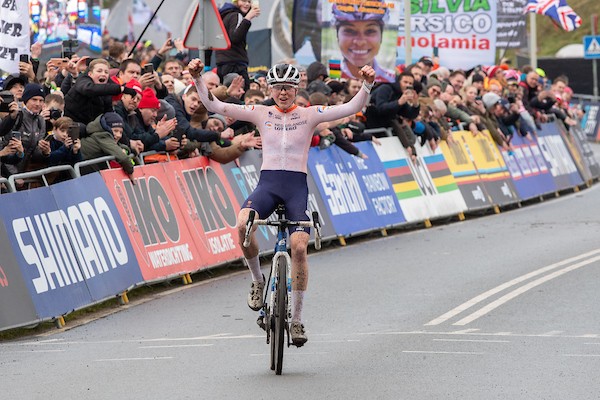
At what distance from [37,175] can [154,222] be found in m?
2.09

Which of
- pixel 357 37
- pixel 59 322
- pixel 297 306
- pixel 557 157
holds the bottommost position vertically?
pixel 557 157

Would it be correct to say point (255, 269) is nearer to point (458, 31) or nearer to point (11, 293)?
point (11, 293)

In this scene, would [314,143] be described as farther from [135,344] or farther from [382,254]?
[135,344]

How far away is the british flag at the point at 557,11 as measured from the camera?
36469 mm

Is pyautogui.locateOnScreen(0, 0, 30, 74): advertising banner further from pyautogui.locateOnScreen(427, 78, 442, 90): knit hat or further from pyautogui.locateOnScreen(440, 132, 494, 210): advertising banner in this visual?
pyautogui.locateOnScreen(427, 78, 442, 90): knit hat

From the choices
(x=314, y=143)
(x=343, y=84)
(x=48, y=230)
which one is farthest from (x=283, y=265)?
(x=343, y=84)

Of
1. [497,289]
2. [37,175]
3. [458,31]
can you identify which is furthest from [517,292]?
[458,31]

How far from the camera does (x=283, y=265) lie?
34.9 ft

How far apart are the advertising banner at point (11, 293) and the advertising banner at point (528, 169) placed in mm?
15684

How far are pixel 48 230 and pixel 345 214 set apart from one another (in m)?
7.39

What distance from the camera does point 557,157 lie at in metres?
30.5

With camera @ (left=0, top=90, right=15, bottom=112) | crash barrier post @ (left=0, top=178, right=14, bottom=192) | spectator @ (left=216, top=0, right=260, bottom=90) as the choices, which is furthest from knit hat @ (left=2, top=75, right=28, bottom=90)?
spectator @ (left=216, top=0, right=260, bottom=90)

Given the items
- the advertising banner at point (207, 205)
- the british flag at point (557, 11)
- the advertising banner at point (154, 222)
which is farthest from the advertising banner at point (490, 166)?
the british flag at point (557, 11)

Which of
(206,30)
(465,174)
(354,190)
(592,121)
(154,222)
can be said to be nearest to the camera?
(154,222)
